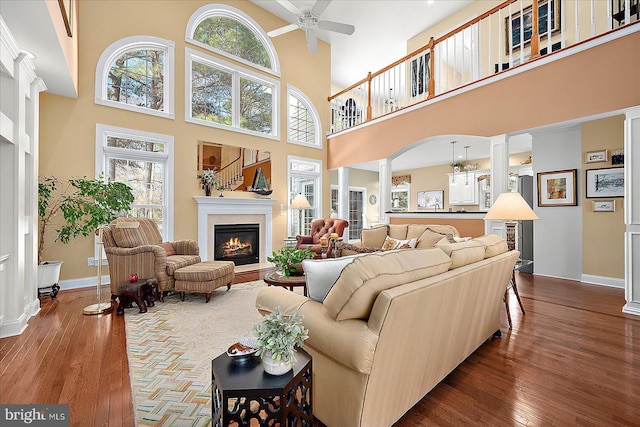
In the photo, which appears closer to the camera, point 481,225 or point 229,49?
point 481,225

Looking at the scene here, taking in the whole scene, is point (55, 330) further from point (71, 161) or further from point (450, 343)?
point (450, 343)

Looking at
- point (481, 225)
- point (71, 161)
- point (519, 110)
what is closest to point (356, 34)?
point (519, 110)

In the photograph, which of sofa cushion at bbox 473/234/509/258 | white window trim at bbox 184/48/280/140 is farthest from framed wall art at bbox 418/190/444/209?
sofa cushion at bbox 473/234/509/258

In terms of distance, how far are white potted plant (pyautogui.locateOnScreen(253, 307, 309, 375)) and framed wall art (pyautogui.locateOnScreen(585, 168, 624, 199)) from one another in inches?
224

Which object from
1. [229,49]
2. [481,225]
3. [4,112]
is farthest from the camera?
[229,49]

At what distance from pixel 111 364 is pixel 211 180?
12.5 feet

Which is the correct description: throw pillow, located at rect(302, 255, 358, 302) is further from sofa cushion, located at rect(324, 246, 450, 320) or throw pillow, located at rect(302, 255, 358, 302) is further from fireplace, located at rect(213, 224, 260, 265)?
fireplace, located at rect(213, 224, 260, 265)

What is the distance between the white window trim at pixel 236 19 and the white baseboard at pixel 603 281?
710 centimetres

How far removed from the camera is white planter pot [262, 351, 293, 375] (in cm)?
113

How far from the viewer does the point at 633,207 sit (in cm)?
321

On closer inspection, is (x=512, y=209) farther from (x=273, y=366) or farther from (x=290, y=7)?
(x=290, y=7)

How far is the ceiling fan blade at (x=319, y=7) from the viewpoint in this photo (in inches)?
160

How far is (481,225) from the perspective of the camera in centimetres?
504

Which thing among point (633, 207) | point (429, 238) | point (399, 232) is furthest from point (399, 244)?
point (633, 207)
